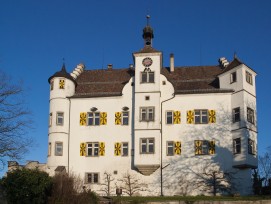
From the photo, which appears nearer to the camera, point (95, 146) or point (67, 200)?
point (67, 200)

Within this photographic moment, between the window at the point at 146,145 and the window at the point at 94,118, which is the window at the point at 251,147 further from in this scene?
the window at the point at 94,118

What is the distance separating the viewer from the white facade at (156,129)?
42.3 metres

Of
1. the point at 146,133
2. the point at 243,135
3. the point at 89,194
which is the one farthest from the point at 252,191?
the point at 89,194

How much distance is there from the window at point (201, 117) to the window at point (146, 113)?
4.31 meters

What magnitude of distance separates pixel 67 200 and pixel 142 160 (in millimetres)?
14220

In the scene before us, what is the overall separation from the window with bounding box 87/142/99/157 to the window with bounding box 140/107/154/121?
5283 mm

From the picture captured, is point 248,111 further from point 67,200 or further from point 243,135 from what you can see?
point 67,200

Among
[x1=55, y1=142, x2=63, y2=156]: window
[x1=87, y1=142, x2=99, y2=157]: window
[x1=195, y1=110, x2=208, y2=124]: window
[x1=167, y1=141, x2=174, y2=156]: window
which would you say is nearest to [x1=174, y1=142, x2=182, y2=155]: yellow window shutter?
[x1=167, y1=141, x2=174, y2=156]: window

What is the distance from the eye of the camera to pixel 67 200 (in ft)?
95.6

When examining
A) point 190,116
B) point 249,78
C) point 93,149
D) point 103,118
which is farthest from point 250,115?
point 93,149

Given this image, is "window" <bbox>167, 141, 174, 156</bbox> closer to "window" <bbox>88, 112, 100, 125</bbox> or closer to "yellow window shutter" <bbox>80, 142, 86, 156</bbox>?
"window" <bbox>88, 112, 100, 125</bbox>

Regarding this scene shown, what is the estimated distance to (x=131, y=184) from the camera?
42.9 meters

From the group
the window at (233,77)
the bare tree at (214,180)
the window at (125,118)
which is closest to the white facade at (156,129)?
the window at (125,118)

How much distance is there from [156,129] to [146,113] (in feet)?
6.15
